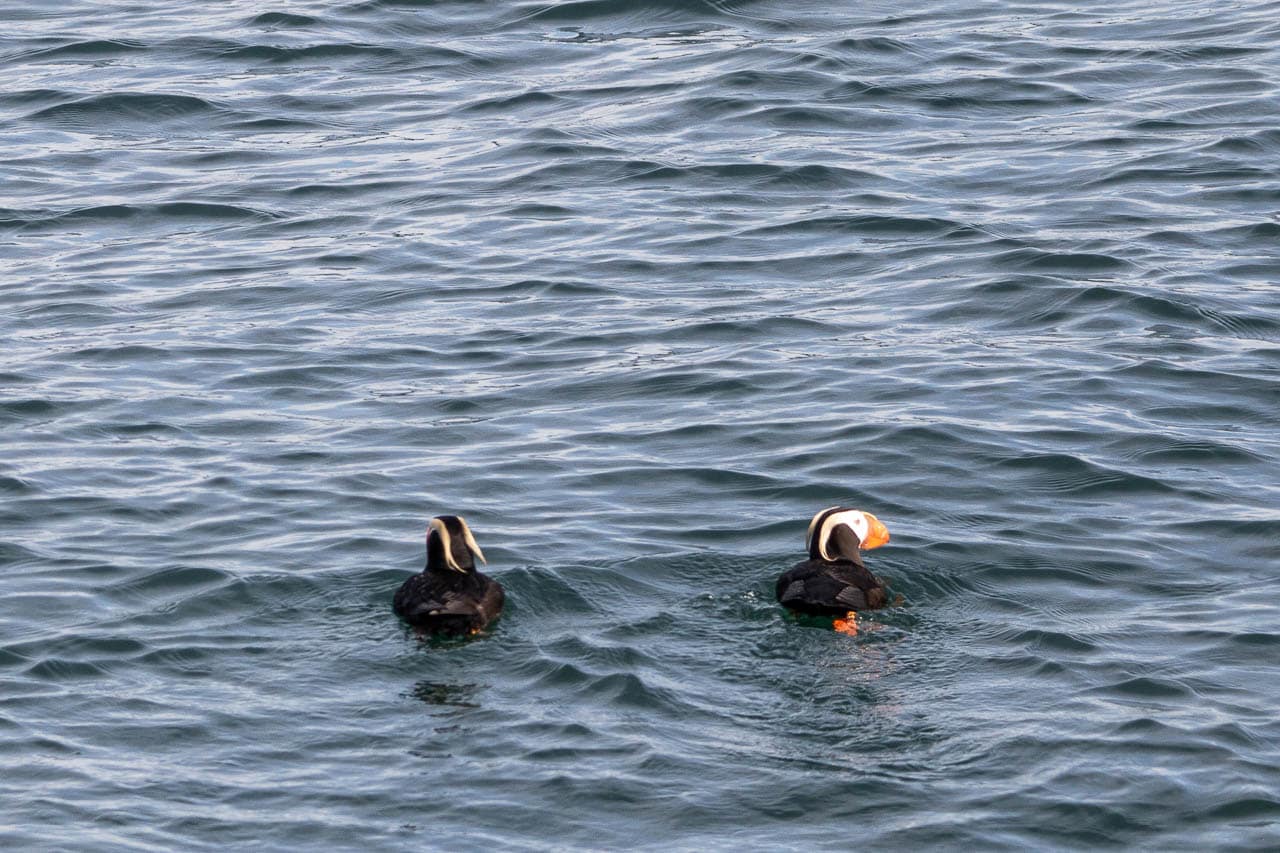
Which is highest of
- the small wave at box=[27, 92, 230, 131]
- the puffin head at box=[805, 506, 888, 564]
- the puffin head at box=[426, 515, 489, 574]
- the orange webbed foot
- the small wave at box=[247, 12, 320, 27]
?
the small wave at box=[247, 12, 320, 27]

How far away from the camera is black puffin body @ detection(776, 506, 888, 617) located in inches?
427

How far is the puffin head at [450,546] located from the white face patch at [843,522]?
6.00 ft

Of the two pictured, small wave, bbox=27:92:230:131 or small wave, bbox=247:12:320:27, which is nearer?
small wave, bbox=27:92:230:131

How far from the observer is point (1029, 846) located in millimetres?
8484

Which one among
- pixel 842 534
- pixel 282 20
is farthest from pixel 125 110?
pixel 842 534

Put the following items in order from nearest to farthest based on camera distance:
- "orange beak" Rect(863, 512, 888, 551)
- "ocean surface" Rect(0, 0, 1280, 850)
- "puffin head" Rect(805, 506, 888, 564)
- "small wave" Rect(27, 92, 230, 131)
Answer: "ocean surface" Rect(0, 0, 1280, 850), "puffin head" Rect(805, 506, 888, 564), "orange beak" Rect(863, 512, 888, 551), "small wave" Rect(27, 92, 230, 131)

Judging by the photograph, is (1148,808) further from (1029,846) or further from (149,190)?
(149,190)

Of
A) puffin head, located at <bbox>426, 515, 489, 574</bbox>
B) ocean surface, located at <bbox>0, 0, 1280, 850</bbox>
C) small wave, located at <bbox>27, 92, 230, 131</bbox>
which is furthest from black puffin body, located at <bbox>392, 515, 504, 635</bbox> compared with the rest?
small wave, located at <bbox>27, 92, 230, 131</bbox>

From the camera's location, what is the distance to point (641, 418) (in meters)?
14.0

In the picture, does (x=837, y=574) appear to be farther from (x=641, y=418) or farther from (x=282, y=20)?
(x=282, y=20)

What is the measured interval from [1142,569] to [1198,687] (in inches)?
66.5

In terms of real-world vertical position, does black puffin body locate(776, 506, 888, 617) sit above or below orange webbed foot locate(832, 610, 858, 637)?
above

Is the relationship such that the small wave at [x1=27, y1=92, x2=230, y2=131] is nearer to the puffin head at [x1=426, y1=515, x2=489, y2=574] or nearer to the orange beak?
the puffin head at [x1=426, y1=515, x2=489, y2=574]

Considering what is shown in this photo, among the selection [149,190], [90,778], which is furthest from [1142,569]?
[149,190]
